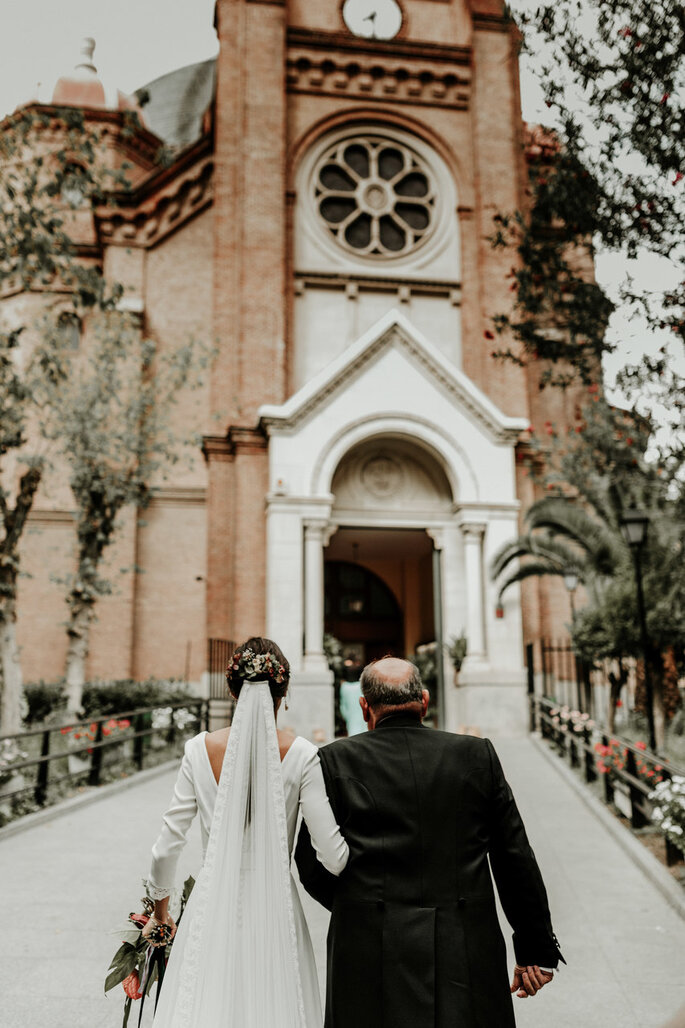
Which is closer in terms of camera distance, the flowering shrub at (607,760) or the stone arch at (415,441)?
the flowering shrub at (607,760)

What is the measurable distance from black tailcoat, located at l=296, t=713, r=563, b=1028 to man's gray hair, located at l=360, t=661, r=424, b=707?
8cm

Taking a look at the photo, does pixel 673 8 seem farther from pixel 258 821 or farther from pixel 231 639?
pixel 231 639

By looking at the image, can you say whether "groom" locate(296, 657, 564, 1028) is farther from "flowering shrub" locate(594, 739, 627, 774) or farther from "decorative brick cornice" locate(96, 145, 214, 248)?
"decorative brick cornice" locate(96, 145, 214, 248)

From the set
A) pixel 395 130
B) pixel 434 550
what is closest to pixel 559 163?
pixel 434 550

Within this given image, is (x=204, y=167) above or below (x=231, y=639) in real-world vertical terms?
above

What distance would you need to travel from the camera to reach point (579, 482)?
1836 cm

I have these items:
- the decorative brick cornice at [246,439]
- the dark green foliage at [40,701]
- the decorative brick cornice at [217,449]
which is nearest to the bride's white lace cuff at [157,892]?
the decorative brick cornice at [246,439]

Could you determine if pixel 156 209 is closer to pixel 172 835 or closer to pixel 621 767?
pixel 621 767

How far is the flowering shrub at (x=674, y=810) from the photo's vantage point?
786cm

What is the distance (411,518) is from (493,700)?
4.45 m

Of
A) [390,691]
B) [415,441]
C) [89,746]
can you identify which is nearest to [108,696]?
[415,441]

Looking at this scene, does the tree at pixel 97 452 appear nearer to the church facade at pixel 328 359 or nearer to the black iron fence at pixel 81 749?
the black iron fence at pixel 81 749

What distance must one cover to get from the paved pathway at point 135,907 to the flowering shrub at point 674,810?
1.61ft

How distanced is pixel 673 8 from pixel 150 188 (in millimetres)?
18526
